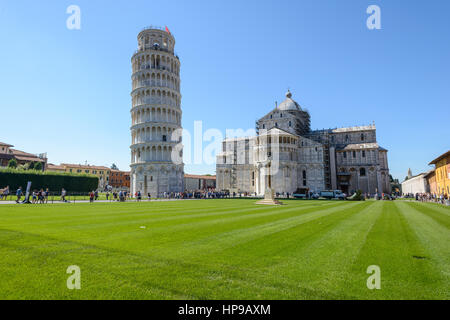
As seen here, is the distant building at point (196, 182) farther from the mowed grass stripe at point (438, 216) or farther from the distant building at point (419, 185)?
the mowed grass stripe at point (438, 216)

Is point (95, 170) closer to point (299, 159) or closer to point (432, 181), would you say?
point (299, 159)

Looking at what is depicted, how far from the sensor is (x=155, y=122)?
182 feet

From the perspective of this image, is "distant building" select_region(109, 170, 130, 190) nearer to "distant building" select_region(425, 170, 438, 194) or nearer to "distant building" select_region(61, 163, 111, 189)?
"distant building" select_region(61, 163, 111, 189)

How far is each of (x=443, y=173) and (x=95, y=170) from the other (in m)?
109

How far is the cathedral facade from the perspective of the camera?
2495 inches

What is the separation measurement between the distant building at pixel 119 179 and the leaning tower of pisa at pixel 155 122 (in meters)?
56.2

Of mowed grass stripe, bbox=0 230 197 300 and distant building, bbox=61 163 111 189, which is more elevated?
distant building, bbox=61 163 111 189

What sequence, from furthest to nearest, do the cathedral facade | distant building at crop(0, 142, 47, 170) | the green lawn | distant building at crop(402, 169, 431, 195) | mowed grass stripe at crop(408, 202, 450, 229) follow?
distant building at crop(0, 142, 47, 170) < the cathedral facade < distant building at crop(402, 169, 431, 195) < mowed grass stripe at crop(408, 202, 450, 229) < the green lawn

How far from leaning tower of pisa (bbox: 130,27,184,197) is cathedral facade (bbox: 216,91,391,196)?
72.4ft

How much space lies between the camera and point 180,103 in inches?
2445

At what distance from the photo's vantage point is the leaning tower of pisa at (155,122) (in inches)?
2184

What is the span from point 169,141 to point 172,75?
16216 millimetres

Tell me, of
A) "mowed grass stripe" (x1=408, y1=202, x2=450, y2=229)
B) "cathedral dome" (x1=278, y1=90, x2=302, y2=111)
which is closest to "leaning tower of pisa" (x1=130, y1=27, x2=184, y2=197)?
"cathedral dome" (x1=278, y1=90, x2=302, y2=111)
